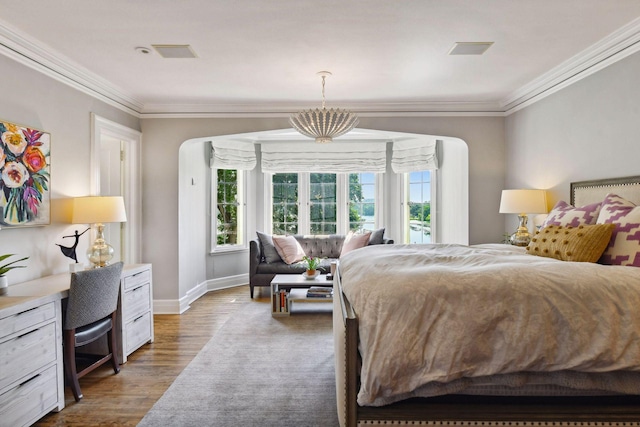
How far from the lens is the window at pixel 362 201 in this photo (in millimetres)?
6512

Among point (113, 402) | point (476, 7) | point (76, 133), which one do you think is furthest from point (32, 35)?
point (476, 7)

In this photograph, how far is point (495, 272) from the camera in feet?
5.61

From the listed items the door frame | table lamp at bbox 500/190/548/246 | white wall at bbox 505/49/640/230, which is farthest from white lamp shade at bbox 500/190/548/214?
the door frame

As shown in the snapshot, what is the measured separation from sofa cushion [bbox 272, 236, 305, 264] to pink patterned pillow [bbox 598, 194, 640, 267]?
3.91 m

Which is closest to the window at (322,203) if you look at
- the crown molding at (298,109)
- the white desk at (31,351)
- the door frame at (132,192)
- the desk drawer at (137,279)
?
the crown molding at (298,109)

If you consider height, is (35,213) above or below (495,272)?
above

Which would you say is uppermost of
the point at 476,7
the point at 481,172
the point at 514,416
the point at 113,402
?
the point at 476,7

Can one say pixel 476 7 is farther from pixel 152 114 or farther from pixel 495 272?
pixel 152 114

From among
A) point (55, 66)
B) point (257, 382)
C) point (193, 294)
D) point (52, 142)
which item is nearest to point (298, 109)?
point (55, 66)

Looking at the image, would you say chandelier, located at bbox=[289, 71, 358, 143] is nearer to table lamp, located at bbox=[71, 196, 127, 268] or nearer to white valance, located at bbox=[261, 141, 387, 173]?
table lamp, located at bbox=[71, 196, 127, 268]

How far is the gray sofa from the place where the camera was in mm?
5379

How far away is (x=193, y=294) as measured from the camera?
17.1 feet

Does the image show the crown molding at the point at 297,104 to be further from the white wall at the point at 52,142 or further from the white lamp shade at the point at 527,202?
the white lamp shade at the point at 527,202

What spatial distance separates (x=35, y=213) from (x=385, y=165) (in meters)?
4.78
